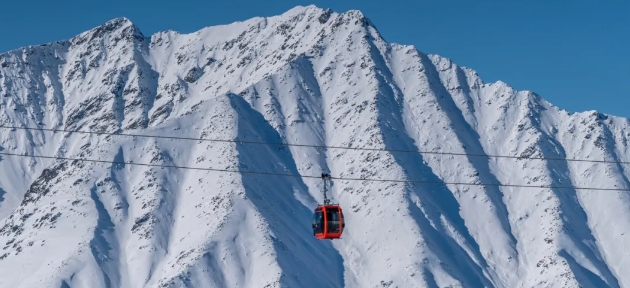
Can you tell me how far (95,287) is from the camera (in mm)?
199375

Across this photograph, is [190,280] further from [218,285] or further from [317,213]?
[317,213]

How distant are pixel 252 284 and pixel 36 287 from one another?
125ft

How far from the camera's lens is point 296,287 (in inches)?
7790

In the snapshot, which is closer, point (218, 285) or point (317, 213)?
→ point (317, 213)

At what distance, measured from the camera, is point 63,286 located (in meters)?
198

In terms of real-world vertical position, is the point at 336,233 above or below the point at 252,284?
below

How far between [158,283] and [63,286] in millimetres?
16715

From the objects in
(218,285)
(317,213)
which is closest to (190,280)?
(218,285)

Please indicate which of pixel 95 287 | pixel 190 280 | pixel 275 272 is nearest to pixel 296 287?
pixel 275 272

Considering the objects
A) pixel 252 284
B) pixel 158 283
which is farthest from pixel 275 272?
pixel 158 283

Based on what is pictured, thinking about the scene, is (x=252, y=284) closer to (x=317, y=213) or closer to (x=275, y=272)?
(x=275, y=272)

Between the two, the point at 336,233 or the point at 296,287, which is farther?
the point at 296,287

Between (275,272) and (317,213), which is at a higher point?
(275,272)

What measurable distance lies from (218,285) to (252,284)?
6166 millimetres
